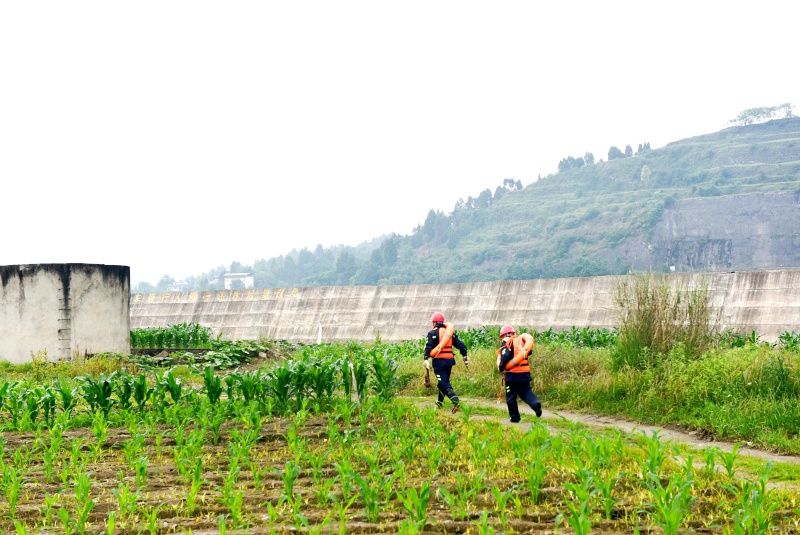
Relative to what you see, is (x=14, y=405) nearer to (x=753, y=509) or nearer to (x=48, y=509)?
(x=48, y=509)

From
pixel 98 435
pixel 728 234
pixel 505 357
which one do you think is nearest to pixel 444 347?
pixel 505 357

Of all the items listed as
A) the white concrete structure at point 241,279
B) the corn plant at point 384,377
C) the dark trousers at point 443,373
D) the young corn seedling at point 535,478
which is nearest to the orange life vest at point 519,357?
the dark trousers at point 443,373

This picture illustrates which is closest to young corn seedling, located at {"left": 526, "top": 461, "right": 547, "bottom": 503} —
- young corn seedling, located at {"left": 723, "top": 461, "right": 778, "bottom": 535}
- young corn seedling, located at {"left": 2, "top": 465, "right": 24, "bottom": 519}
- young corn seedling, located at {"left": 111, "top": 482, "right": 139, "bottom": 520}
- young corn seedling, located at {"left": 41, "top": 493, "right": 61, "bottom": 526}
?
young corn seedling, located at {"left": 723, "top": 461, "right": 778, "bottom": 535}

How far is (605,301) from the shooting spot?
843 inches

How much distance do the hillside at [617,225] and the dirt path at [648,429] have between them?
3682 inches

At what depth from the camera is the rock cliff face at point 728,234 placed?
116m

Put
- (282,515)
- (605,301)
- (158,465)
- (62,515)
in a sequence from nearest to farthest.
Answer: (62,515)
(282,515)
(158,465)
(605,301)

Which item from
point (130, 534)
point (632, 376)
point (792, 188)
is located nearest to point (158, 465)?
point (130, 534)

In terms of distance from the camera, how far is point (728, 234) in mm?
122188

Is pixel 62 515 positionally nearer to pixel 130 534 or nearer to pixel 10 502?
pixel 130 534

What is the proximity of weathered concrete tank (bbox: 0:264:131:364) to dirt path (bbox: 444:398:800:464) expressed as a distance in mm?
9559

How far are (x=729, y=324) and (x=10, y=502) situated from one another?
665 inches

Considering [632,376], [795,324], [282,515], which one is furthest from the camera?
[795,324]

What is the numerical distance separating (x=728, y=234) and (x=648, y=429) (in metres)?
121
